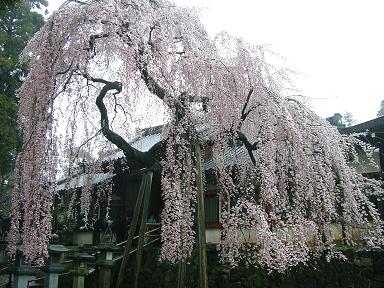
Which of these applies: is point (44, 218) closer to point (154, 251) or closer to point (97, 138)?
point (97, 138)

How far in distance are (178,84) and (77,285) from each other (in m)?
6.06

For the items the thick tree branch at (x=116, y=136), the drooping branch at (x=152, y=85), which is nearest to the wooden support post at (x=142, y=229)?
the thick tree branch at (x=116, y=136)

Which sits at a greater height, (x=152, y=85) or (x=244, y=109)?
(x=152, y=85)

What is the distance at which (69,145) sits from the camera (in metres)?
6.14

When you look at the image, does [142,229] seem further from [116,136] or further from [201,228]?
[116,136]

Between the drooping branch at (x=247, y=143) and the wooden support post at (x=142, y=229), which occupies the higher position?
the drooping branch at (x=247, y=143)

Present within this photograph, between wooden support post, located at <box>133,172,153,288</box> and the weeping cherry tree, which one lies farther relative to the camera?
wooden support post, located at <box>133,172,153,288</box>

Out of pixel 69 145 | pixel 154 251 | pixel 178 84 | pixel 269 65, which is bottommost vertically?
pixel 154 251

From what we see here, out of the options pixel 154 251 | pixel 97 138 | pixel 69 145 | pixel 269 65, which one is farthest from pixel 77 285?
pixel 269 65

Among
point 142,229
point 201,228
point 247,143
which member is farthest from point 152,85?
point 142,229

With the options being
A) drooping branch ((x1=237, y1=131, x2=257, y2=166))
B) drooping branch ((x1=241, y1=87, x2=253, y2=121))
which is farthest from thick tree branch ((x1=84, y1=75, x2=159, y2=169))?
drooping branch ((x1=241, y1=87, x2=253, y2=121))

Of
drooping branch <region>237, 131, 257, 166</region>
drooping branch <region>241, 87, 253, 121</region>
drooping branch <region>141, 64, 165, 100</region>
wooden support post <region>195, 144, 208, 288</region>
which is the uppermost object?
drooping branch <region>141, 64, 165, 100</region>

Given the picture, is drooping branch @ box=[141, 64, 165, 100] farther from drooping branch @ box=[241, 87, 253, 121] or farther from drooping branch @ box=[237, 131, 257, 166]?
drooping branch @ box=[237, 131, 257, 166]

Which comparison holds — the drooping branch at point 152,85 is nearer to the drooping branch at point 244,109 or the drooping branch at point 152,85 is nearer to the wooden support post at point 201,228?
the wooden support post at point 201,228
